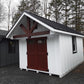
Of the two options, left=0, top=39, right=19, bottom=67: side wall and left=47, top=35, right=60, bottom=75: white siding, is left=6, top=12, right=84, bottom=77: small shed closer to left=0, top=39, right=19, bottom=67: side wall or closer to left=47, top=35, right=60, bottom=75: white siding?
left=47, top=35, right=60, bottom=75: white siding

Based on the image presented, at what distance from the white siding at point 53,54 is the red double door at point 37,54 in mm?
294

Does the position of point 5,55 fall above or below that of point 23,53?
below

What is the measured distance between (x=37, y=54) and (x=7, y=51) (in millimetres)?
3748

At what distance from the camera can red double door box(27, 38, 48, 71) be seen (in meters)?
5.76

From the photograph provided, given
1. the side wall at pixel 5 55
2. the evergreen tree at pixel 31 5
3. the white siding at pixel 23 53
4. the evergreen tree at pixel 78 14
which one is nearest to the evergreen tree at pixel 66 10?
the evergreen tree at pixel 78 14

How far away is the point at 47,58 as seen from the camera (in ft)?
18.5

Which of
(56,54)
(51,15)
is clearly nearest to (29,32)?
(56,54)

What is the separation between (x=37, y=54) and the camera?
6102 mm

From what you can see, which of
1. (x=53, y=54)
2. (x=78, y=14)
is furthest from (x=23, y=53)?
(x=78, y=14)

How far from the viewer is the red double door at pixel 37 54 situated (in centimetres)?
576

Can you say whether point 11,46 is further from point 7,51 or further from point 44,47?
point 44,47

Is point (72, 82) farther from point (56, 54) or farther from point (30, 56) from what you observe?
point (30, 56)

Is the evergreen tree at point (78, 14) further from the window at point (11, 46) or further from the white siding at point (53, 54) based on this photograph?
the white siding at point (53, 54)

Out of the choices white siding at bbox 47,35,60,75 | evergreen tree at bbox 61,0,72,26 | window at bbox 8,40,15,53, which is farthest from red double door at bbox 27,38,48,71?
evergreen tree at bbox 61,0,72,26
